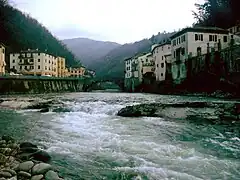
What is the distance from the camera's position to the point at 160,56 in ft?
230

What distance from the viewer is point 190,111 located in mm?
21938

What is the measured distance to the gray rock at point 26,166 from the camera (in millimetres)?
8305

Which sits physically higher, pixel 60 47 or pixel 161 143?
pixel 60 47

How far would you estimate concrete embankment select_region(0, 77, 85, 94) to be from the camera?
55.6 meters

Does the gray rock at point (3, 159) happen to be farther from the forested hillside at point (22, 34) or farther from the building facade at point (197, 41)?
the forested hillside at point (22, 34)

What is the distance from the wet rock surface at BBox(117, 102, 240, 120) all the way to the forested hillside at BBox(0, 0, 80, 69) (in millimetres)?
91770

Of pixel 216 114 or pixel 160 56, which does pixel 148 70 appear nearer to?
pixel 160 56

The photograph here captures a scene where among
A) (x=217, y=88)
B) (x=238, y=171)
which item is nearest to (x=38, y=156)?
(x=238, y=171)

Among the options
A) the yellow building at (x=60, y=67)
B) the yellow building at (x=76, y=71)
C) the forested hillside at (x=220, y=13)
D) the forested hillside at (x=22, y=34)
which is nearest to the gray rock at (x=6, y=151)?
the forested hillside at (x=220, y=13)

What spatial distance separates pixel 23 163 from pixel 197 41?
49314 millimetres

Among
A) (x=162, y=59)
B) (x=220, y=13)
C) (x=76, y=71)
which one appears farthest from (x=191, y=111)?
(x=76, y=71)

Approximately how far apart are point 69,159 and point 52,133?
546 cm

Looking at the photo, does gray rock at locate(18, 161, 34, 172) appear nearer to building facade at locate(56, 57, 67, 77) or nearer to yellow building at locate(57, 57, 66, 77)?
building facade at locate(56, 57, 67, 77)

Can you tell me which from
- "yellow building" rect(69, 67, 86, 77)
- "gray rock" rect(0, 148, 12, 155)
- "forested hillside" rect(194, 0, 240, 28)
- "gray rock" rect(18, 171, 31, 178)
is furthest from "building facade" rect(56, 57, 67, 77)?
"gray rock" rect(18, 171, 31, 178)
